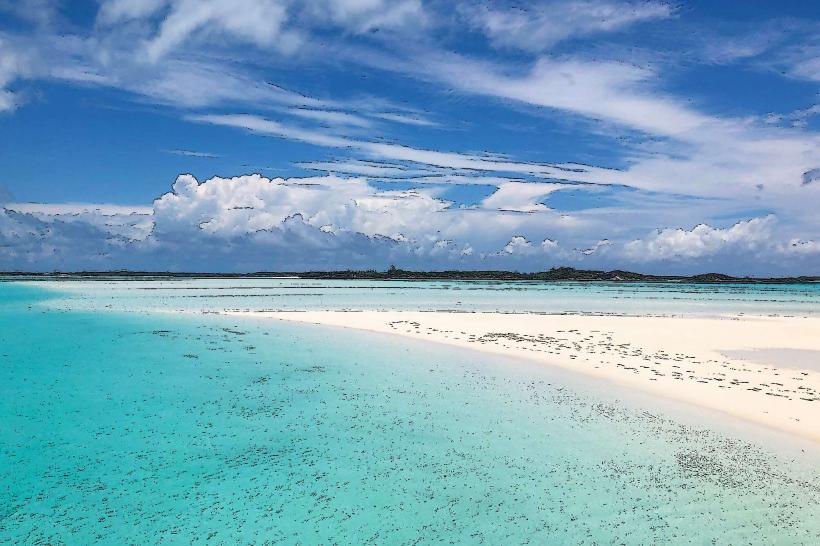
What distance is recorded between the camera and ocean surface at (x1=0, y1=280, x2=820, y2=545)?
9.05 meters

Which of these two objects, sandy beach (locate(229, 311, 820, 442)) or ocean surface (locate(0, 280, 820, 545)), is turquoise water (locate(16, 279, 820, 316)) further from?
ocean surface (locate(0, 280, 820, 545))

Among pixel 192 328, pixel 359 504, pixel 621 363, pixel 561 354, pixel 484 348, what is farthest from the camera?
pixel 192 328

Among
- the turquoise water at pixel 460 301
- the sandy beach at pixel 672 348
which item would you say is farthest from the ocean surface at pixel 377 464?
the turquoise water at pixel 460 301

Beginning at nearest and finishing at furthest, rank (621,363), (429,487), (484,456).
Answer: (429,487) < (484,456) < (621,363)

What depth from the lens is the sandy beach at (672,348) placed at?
56.3 feet

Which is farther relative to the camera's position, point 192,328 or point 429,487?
point 192,328

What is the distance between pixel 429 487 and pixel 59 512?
6.38 meters

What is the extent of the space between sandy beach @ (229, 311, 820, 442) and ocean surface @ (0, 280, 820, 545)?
2241mm

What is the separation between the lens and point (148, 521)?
9.17m

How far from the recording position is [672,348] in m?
27.5

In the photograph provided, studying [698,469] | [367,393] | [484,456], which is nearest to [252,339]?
[367,393]

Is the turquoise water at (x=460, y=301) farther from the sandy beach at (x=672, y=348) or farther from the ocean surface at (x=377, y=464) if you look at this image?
the ocean surface at (x=377, y=464)

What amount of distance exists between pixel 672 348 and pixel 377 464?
67.7 feet

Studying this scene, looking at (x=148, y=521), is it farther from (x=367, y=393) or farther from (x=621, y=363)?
(x=621, y=363)
